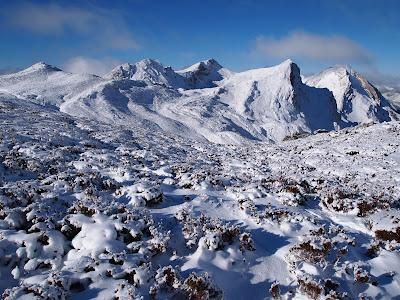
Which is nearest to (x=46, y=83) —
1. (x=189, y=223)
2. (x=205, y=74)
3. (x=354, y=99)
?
(x=205, y=74)

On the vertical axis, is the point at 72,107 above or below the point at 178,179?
above

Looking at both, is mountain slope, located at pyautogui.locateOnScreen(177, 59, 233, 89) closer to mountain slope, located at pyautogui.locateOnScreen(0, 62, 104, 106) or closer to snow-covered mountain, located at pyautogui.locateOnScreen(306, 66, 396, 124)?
snow-covered mountain, located at pyautogui.locateOnScreen(306, 66, 396, 124)

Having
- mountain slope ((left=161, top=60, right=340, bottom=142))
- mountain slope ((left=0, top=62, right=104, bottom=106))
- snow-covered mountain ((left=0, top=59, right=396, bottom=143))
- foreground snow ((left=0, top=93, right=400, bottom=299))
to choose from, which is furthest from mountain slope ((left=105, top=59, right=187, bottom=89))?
foreground snow ((left=0, top=93, right=400, bottom=299))

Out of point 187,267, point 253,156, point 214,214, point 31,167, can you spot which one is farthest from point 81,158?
point 253,156

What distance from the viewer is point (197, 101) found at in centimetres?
10119

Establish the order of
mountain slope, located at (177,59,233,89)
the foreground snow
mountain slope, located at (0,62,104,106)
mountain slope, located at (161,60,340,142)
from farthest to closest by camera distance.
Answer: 1. mountain slope, located at (177,59,233,89)
2. mountain slope, located at (161,60,340,142)
3. mountain slope, located at (0,62,104,106)
4. the foreground snow

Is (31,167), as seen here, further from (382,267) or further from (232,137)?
(232,137)

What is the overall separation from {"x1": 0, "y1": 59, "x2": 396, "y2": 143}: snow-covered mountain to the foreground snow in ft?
167

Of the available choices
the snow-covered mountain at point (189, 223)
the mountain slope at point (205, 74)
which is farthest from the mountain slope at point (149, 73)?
the snow-covered mountain at point (189, 223)

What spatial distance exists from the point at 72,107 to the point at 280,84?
2497 inches

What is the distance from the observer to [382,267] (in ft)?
37.8

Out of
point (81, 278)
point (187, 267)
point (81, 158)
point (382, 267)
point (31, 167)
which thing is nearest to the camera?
point (81, 278)

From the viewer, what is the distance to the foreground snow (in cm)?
987

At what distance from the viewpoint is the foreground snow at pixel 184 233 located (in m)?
9.87
